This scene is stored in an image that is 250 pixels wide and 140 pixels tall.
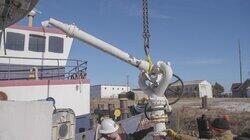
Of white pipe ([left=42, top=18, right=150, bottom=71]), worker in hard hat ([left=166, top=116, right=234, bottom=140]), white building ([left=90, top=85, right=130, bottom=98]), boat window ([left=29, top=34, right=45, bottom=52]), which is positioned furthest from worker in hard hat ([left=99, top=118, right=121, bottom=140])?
white building ([left=90, top=85, right=130, bottom=98])

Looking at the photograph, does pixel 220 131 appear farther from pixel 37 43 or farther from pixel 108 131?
pixel 37 43

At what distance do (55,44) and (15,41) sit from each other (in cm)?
147

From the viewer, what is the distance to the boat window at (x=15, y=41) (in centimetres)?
1285

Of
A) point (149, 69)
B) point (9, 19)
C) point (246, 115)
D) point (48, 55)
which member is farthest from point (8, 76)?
point (246, 115)

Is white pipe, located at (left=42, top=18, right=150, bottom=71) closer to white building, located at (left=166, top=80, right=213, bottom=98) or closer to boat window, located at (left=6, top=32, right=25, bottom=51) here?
boat window, located at (left=6, top=32, right=25, bottom=51)

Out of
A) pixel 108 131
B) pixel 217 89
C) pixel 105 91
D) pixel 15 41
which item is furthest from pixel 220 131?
pixel 105 91

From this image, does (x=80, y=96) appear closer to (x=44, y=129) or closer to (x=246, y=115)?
(x=44, y=129)

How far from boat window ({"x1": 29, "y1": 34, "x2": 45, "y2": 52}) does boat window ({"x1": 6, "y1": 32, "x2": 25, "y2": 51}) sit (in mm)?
321

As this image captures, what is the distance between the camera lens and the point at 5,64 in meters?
12.2

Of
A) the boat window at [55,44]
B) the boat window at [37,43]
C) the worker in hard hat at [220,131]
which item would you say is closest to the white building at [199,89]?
the boat window at [55,44]

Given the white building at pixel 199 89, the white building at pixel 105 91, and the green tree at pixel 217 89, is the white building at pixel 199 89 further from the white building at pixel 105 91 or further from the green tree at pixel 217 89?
the white building at pixel 105 91

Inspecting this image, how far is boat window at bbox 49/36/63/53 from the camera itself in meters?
13.7

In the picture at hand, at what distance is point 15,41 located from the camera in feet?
42.8

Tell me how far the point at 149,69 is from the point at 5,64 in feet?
19.1
